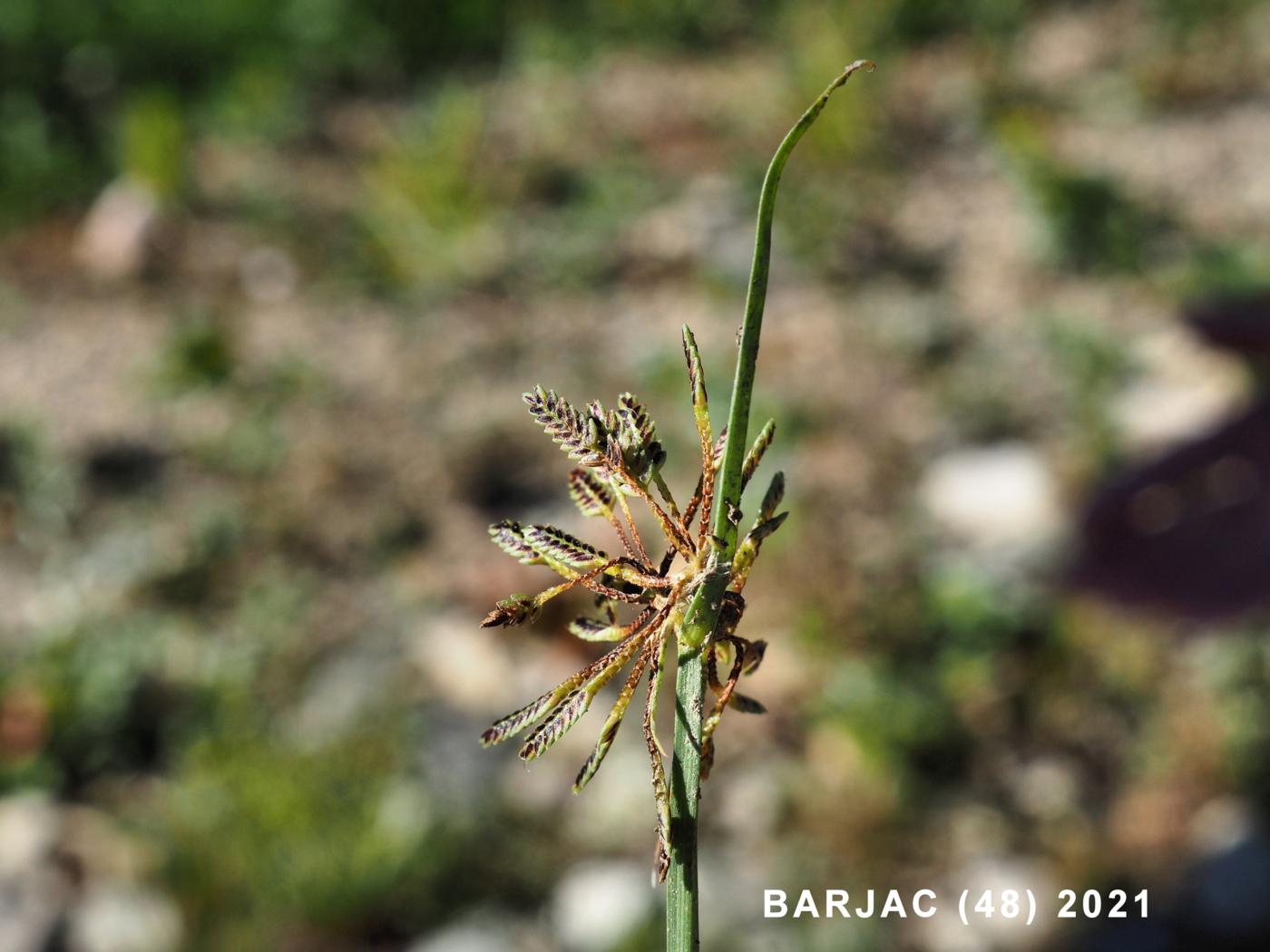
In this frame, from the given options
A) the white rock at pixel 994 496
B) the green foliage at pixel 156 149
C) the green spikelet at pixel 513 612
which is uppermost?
the green foliage at pixel 156 149

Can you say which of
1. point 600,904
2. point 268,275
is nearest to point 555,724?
point 600,904

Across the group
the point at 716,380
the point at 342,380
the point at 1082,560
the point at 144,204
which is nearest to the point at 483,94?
the point at 144,204

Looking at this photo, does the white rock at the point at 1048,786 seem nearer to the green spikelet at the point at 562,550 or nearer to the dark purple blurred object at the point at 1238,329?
the dark purple blurred object at the point at 1238,329

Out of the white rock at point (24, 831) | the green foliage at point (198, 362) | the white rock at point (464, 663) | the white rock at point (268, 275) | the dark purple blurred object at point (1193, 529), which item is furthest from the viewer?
the white rock at point (268, 275)

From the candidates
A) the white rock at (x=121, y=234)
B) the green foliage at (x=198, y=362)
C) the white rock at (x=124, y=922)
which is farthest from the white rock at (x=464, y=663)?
the white rock at (x=121, y=234)

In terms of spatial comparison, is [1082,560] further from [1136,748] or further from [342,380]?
[342,380]

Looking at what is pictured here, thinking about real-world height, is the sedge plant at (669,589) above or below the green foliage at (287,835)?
below

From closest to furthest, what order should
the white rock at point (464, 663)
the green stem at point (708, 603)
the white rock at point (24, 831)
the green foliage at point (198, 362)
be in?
the green stem at point (708, 603) → the white rock at point (24, 831) → the white rock at point (464, 663) → the green foliage at point (198, 362)

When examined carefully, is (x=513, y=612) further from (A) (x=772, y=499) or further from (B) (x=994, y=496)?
(B) (x=994, y=496)
